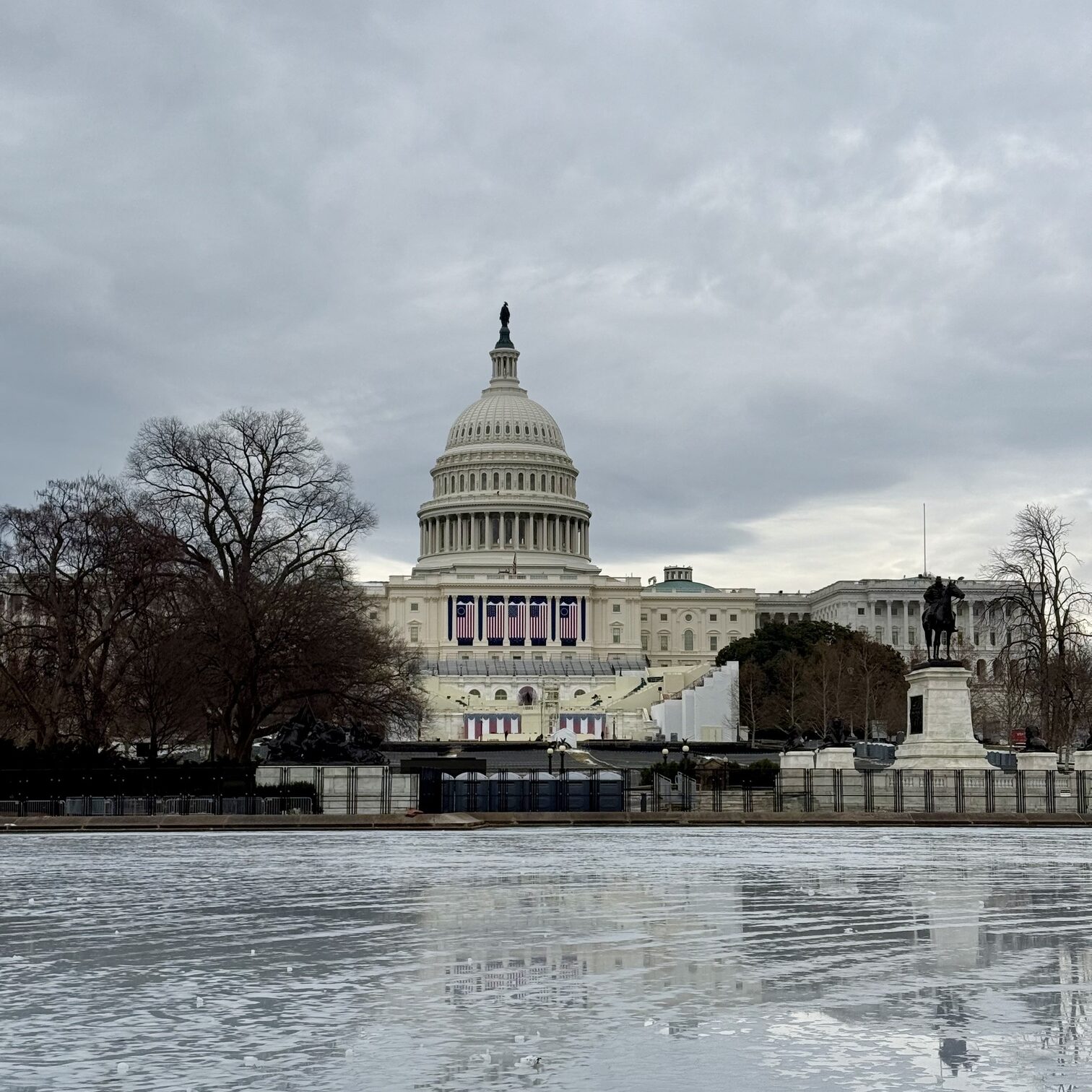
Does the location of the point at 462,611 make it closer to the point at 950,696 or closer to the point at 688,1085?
the point at 950,696

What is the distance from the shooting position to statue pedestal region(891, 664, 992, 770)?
2039 inches

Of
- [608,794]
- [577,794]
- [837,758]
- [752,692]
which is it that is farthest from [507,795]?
A: [752,692]

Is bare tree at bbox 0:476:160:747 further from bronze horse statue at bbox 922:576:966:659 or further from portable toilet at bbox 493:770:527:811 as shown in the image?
bronze horse statue at bbox 922:576:966:659

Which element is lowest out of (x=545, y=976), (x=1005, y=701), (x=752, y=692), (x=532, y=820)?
(x=545, y=976)

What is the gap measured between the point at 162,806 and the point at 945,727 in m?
22.3

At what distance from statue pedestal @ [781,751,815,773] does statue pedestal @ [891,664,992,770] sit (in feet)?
20.3

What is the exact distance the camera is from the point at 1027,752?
5512cm

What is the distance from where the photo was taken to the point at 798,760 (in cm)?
6147

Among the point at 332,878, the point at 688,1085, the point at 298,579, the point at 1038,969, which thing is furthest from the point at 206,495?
the point at 688,1085

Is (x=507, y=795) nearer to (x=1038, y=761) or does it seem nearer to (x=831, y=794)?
(x=831, y=794)

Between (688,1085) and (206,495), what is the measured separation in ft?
161

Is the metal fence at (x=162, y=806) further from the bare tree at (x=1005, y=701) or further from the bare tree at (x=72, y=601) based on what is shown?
the bare tree at (x=1005, y=701)

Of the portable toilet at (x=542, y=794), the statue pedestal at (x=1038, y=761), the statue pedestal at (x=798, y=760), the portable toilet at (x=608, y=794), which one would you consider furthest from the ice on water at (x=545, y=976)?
the statue pedestal at (x=798, y=760)

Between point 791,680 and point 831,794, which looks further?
point 791,680
